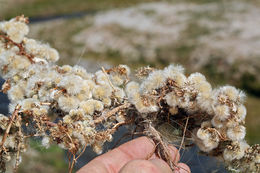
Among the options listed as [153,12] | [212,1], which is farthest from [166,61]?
[212,1]

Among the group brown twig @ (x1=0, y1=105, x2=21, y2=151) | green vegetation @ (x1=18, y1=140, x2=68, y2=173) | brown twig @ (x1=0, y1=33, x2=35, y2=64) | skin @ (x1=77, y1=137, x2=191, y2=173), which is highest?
brown twig @ (x1=0, y1=33, x2=35, y2=64)

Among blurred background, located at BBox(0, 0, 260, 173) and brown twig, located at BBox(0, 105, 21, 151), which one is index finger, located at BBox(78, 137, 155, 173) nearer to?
brown twig, located at BBox(0, 105, 21, 151)

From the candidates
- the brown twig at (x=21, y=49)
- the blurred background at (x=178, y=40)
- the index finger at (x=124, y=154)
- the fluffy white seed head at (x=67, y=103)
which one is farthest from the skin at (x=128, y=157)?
the blurred background at (x=178, y=40)

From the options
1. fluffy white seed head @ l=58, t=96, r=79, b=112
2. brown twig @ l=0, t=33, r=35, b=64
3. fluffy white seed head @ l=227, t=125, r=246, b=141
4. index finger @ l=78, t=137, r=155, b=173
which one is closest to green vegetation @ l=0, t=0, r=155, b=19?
brown twig @ l=0, t=33, r=35, b=64

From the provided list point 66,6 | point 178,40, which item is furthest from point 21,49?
point 66,6

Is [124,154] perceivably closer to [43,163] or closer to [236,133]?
[236,133]
